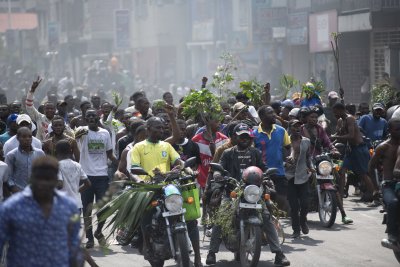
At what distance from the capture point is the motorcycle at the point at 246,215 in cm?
1012

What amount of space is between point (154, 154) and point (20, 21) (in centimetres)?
7407

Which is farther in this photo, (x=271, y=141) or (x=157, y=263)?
(x=271, y=141)

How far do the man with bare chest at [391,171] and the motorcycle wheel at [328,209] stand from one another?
2719 millimetres

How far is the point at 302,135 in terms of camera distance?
13570 millimetres

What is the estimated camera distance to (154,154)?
10609 mm

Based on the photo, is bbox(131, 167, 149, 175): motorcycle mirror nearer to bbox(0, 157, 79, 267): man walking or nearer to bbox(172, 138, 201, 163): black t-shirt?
bbox(172, 138, 201, 163): black t-shirt

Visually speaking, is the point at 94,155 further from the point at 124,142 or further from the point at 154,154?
the point at 154,154

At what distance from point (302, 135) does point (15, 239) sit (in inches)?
299

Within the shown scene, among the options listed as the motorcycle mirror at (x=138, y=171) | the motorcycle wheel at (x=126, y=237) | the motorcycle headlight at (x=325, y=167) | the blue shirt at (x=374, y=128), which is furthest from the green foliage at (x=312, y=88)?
the motorcycle mirror at (x=138, y=171)

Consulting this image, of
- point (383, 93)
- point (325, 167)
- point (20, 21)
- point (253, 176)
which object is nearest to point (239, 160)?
point (253, 176)

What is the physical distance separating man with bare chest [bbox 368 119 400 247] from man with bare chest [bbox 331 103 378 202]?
4.61 meters

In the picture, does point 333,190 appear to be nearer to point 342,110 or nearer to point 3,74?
point 342,110

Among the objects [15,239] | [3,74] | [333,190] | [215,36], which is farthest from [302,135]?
[3,74]

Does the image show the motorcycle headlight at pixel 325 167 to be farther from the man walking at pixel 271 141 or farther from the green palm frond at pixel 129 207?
the green palm frond at pixel 129 207
